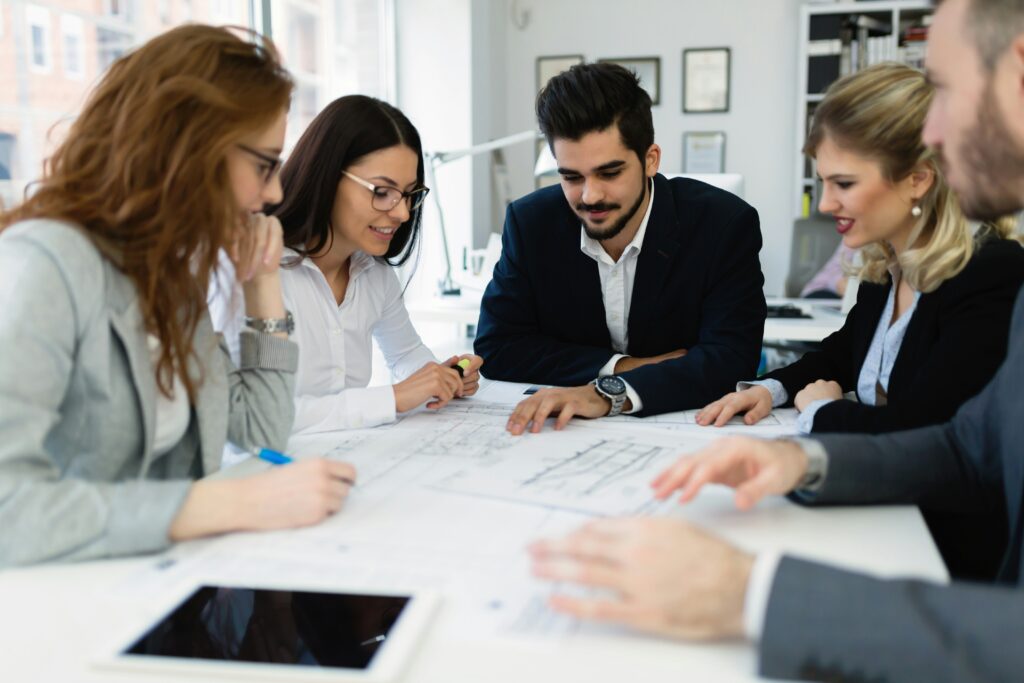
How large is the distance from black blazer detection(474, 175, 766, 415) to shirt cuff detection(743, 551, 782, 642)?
1.17 m

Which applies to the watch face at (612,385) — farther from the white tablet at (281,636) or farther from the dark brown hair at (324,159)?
the white tablet at (281,636)

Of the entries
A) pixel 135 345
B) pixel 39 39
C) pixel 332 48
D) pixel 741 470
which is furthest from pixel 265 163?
pixel 332 48

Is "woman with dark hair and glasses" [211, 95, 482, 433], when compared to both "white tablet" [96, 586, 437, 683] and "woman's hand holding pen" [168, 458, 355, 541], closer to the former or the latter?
"woman's hand holding pen" [168, 458, 355, 541]

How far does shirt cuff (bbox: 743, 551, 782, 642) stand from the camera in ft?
2.32

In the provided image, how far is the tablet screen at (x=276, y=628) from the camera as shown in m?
0.75

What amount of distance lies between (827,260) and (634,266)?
2.72m

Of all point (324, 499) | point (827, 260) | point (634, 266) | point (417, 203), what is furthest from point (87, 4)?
point (827, 260)

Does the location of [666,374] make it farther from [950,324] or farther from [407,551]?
[407,551]

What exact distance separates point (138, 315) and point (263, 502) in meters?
0.27

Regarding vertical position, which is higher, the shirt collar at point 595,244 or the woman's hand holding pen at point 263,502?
the shirt collar at point 595,244

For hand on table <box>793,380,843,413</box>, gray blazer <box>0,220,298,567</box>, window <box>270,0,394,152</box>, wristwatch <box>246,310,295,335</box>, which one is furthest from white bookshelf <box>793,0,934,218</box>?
gray blazer <box>0,220,298,567</box>

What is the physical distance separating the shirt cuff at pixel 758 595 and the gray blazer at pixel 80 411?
0.56 metres

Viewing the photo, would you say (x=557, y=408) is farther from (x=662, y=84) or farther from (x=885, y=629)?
(x=662, y=84)

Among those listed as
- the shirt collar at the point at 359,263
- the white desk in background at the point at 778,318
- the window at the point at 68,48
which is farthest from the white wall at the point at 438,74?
the shirt collar at the point at 359,263
